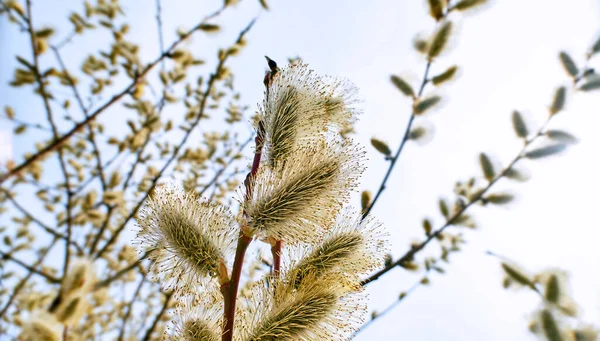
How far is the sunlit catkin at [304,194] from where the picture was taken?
0.98m

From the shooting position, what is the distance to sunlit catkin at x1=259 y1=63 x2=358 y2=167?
1.07 m

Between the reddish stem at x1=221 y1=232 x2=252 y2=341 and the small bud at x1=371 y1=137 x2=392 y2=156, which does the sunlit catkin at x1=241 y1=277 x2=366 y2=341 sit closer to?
the reddish stem at x1=221 y1=232 x2=252 y2=341

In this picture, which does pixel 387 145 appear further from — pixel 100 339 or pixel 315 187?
pixel 100 339

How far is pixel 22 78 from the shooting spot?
2025 millimetres

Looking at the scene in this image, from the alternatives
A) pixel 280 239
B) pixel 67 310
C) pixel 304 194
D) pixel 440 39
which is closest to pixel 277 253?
pixel 280 239

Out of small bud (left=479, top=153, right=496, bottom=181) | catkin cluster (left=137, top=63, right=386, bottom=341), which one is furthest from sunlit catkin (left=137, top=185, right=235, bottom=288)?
small bud (left=479, top=153, right=496, bottom=181)

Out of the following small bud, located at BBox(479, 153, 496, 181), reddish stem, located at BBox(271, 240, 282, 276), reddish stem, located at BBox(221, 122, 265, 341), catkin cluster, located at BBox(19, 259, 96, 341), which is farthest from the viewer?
small bud, located at BBox(479, 153, 496, 181)

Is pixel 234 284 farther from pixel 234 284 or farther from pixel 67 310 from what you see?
pixel 67 310

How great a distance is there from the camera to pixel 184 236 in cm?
100

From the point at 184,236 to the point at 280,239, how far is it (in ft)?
0.76

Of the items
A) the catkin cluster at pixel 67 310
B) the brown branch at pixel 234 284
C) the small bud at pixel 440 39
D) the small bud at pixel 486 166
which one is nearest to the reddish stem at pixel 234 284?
the brown branch at pixel 234 284

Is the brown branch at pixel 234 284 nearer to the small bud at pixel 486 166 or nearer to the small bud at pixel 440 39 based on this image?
the small bud at pixel 440 39

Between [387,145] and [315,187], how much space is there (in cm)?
39

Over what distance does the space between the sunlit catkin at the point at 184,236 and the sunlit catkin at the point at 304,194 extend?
0.10 m
